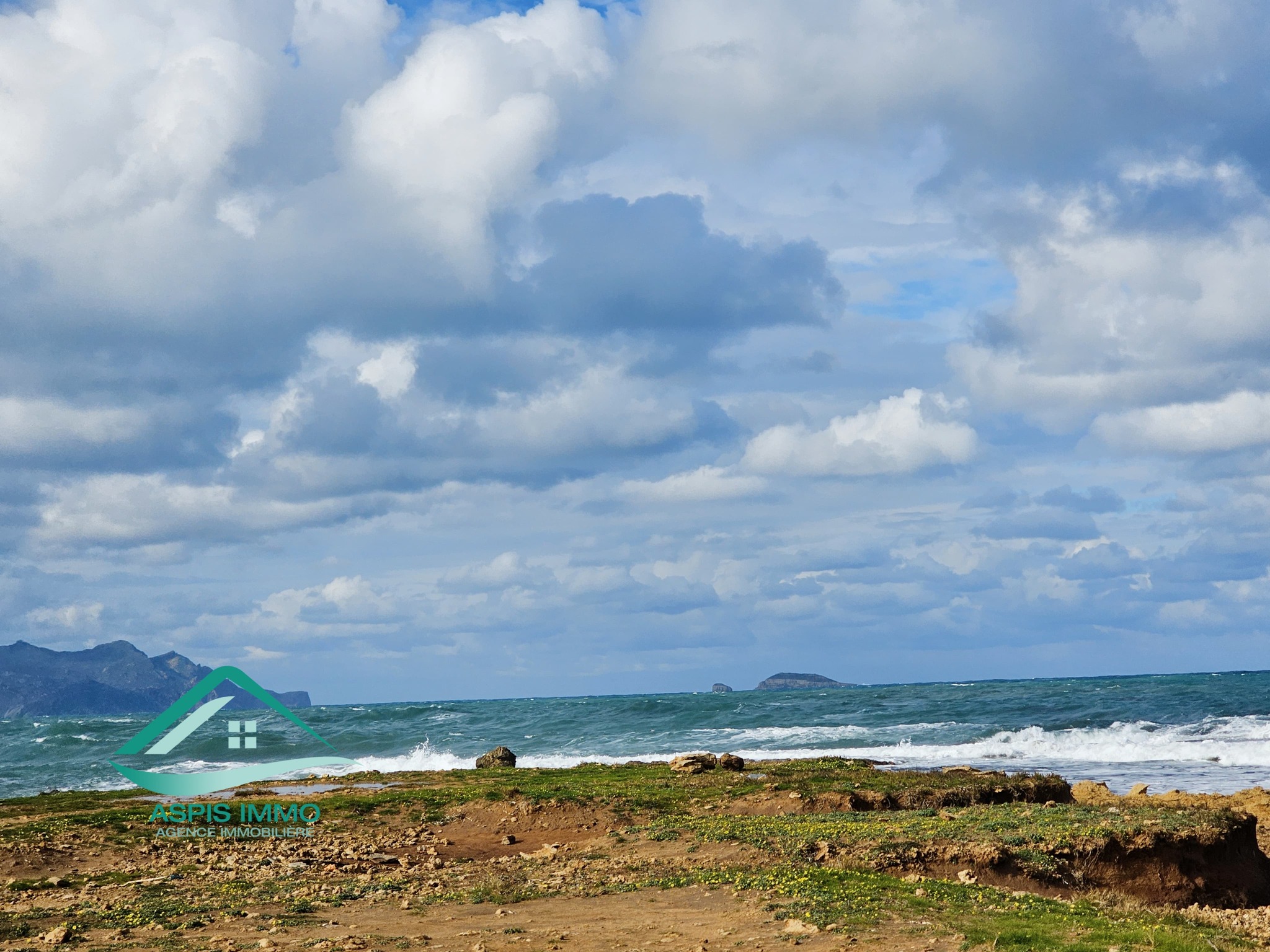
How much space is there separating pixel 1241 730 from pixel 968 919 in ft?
144

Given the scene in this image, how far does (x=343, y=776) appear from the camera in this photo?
109 feet

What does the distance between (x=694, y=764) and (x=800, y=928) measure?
57.7 feet

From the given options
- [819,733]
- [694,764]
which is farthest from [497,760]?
[819,733]

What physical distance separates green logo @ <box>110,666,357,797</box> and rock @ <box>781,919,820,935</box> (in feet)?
41.5

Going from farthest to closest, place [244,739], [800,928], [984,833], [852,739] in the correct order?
[244,739] → [852,739] → [984,833] → [800,928]

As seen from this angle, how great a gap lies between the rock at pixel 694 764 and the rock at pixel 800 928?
55.5ft

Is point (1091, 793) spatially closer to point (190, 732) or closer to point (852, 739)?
point (852, 739)

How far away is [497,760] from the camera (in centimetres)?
3691

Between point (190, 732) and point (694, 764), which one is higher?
point (190, 732)

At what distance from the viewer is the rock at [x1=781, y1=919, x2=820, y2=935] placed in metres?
12.1

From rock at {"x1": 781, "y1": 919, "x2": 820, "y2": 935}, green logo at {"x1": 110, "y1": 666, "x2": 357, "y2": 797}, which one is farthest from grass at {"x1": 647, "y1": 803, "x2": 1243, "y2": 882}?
green logo at {"x1": 110, "y1": 666, "x2": 357, "y2": 797}

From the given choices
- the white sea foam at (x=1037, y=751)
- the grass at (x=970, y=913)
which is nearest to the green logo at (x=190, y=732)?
the white sea foam at (x=1037, y=751)

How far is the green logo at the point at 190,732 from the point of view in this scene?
74.8 feet

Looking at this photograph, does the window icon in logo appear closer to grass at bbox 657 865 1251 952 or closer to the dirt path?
the dirt path
